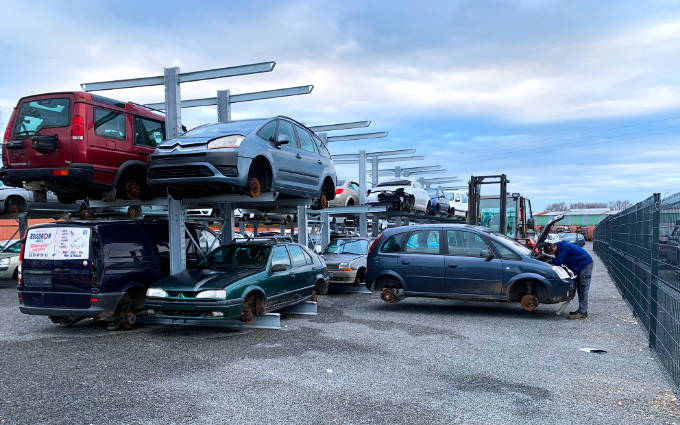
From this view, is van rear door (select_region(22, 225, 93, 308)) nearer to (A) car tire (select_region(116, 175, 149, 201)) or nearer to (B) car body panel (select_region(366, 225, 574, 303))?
(A) car tire (select_region(116, 175, 149, 201))

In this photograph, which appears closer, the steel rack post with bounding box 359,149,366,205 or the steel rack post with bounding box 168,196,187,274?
the steel rack post with bounding box 168,196,187,274

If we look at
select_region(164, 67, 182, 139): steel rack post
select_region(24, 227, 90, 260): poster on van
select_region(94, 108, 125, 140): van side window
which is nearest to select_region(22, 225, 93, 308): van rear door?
select_region(24, 227, 90, 260): poster on van

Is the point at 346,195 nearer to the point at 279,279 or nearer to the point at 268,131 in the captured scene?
the point at 268,131

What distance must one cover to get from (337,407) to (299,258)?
5.74 meters

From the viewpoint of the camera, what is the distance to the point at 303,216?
47.3 feet

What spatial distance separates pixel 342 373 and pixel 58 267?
4.93 meters

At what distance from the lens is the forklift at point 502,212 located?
17547 millimetres

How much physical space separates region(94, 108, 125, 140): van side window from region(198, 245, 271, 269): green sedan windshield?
263 cm

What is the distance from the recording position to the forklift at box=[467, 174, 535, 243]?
17547 mm

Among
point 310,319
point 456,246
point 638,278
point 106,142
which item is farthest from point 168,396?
point 638,278

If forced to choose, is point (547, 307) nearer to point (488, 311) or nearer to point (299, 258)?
point (488, 311)

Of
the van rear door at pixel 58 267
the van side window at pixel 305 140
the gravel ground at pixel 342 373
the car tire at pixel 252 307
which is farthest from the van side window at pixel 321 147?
the van rear door at pixel 58 267

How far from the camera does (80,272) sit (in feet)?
27.8

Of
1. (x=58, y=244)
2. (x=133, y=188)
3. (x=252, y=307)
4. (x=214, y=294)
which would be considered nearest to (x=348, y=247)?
(x=252, y=307)
